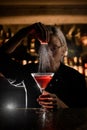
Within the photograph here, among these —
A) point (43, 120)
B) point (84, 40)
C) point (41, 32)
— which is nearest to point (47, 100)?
point (43, 120)

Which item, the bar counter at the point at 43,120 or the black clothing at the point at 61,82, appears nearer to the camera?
the bar counter at the point at 43,120

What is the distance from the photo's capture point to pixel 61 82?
531 cm

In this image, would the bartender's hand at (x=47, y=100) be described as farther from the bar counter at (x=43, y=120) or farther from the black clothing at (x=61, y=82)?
the black clothing at (x=61, y=82)

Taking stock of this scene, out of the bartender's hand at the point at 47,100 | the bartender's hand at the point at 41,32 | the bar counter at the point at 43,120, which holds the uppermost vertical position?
the bartender's hand at the point at 41,32

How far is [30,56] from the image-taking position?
6777mm

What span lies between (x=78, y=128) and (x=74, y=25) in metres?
4.39

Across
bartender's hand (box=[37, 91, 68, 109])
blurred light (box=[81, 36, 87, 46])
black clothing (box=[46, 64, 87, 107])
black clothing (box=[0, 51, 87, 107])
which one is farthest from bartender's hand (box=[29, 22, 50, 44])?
blurred light (box=[81, 36, 87, 46])

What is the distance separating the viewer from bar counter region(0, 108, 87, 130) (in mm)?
2840

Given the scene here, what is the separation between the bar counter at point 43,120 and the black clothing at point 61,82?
1.29 meters

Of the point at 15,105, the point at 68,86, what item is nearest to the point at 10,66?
the point at 68,86

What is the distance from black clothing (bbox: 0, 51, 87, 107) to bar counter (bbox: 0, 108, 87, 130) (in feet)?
4.25

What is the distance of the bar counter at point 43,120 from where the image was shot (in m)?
2.84

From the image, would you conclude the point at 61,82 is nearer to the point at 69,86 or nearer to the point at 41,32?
the point at 69,86

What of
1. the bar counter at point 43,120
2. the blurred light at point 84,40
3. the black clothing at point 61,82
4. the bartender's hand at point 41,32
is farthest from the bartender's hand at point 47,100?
the blurred light at point 84,40
